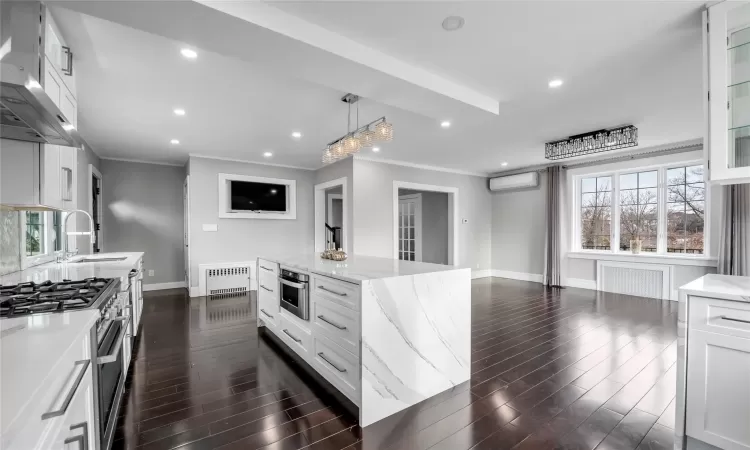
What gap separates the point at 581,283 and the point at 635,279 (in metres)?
0.85

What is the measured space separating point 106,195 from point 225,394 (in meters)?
5.21

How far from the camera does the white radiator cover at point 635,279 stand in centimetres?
505

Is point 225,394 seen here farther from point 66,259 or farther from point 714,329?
point 714,329

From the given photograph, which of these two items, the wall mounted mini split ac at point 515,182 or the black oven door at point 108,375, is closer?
the black oven door at point 108,375

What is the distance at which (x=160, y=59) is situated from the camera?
7.64 feet

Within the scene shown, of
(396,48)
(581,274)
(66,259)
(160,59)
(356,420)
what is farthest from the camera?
(581,274)

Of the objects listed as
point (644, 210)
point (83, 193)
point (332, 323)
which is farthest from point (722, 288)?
point (83, 193)

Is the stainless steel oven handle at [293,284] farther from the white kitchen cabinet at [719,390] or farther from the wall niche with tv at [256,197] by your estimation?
the wall niche with tv at [256,197]

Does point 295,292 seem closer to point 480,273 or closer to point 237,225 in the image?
point 237,225

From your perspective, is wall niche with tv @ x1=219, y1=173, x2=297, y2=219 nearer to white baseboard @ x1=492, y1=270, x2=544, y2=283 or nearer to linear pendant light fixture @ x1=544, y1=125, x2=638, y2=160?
linear pendant light fixture @ x1=544, y1=125, x2=638, y2=160

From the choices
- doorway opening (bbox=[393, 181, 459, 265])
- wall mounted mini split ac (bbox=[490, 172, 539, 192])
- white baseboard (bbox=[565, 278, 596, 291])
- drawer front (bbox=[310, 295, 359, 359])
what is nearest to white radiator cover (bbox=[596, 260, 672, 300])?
white baseboard (bbox=[565, 278, 596, 291])

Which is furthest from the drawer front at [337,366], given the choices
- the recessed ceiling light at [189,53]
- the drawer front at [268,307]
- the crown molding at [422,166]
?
the crown molding at [422,166]

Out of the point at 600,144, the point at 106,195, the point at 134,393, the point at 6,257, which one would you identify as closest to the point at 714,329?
the point at 600,144

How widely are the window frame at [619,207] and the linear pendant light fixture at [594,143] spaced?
6.12 ft
